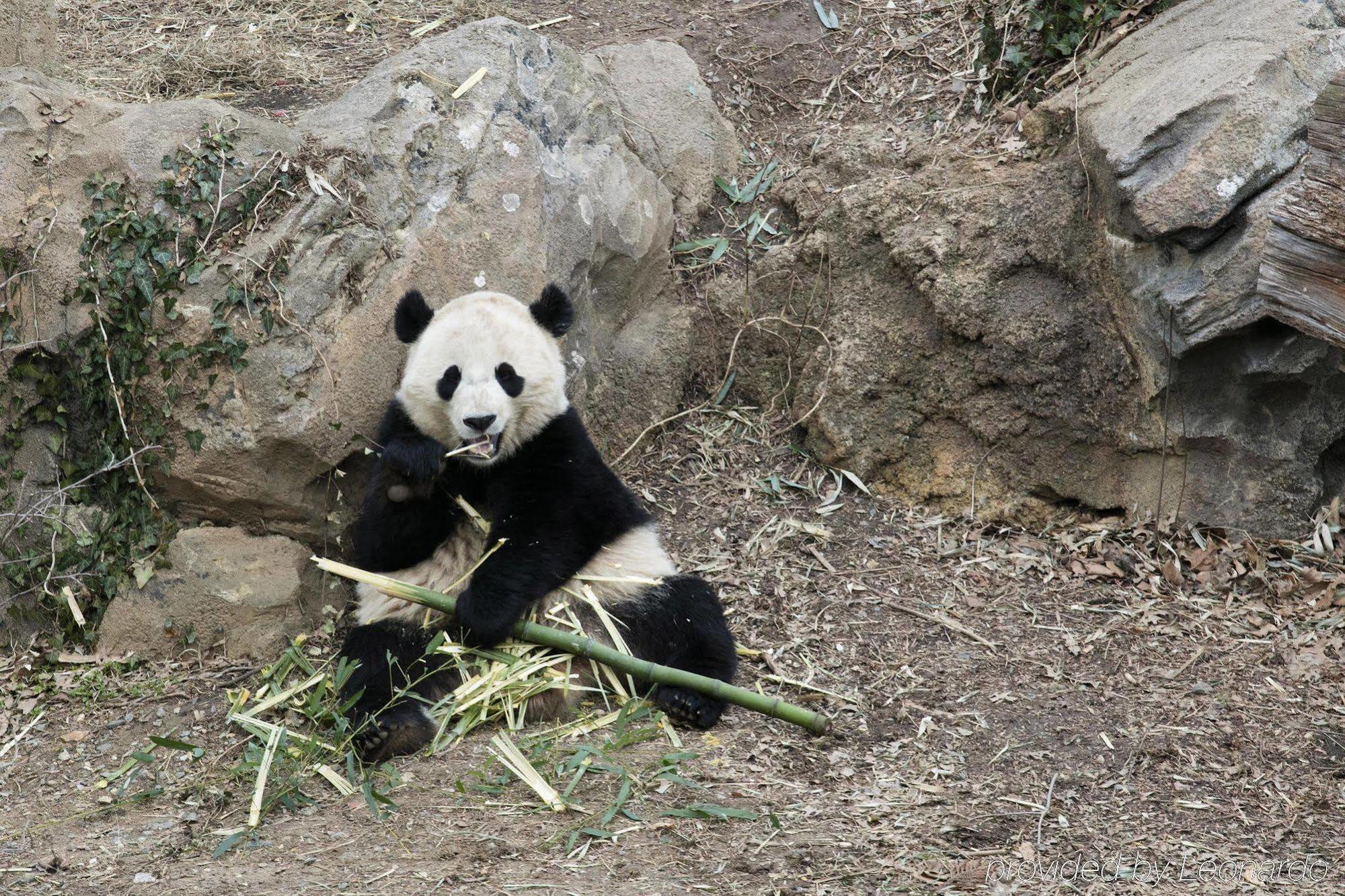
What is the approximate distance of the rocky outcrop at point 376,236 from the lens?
16.5 feet

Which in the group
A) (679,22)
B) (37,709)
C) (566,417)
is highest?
(679,22)

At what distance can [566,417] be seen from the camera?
498 cm

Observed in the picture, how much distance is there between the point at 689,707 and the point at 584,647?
17.7 inches

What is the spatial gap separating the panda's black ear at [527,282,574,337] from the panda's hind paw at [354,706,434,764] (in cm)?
161

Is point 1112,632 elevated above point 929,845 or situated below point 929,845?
below

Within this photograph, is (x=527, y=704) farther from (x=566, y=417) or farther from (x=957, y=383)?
(x=957, y=383)

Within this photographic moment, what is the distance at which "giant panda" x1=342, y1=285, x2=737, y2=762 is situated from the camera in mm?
4590

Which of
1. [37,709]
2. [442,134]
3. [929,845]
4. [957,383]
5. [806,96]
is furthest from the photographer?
[806,96]

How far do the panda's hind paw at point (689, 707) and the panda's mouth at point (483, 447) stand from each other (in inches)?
43.0

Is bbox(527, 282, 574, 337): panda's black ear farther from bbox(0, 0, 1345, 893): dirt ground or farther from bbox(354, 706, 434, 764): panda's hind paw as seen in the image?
bbox(354, 706, 434, 764): panda's hind paw

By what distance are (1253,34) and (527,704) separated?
4.33 meters

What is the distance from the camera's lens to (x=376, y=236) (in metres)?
5.32

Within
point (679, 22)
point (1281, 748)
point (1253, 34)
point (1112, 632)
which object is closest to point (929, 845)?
point (1281, 748)

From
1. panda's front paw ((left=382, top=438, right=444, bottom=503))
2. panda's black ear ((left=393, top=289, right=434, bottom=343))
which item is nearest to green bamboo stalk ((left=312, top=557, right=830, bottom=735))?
panda's front paw ((left=382, top=438, right=444, bottom=503))
